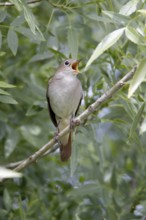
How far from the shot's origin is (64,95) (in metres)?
4.94

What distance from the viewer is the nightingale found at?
15.7ft

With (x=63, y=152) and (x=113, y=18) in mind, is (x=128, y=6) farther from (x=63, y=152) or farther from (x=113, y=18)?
(x=63, y=152)

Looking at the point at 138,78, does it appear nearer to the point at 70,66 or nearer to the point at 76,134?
the point at 76,134

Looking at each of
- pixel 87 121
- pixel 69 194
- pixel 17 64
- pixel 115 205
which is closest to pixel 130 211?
pixel 115 205

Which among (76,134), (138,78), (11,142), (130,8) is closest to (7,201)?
(11,142)

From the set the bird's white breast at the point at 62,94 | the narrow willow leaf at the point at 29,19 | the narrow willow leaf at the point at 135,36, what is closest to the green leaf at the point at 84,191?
the bird's white breast at the point at 62,94

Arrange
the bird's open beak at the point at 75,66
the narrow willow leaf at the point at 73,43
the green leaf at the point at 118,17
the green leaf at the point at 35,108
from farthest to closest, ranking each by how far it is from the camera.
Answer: the bird's open beak at the point at 75,66 < the green leaf at the point at 35,108 < the narrow willow leaf at the point at 73,43 < the green leaf at the point at 118,17

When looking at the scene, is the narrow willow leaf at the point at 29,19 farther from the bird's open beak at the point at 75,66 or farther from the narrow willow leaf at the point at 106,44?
the bird's open beak at the point at 75,66

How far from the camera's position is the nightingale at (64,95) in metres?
4.79

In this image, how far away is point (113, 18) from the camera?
307 centimetres

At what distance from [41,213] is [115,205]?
1.71 ft

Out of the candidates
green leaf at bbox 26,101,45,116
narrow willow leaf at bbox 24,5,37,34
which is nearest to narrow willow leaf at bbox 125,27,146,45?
narrow willow leaf at bbox 24,5,37,34

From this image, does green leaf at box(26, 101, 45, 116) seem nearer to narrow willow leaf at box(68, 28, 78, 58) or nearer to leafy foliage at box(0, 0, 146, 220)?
leafy foliage at box(0, 0, 146, 220)

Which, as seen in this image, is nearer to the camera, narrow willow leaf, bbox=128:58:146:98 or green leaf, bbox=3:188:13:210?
narrow willow leaf, bbox=128:58:146:98
